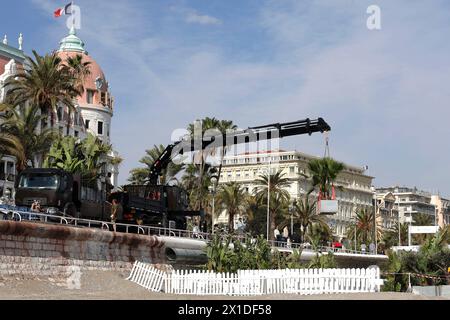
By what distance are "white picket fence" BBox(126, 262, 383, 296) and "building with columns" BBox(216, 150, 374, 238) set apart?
344ft

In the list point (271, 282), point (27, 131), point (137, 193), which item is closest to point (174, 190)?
point (137, 193)

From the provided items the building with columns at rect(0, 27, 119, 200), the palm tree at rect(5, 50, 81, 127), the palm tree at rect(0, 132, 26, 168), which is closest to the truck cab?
the palm tree at rect(0, 132, 26, 168)

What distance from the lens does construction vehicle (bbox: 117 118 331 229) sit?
41.2 metres

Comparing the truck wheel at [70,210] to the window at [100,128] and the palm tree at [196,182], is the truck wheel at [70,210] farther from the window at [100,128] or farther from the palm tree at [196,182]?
the window at [100,128]

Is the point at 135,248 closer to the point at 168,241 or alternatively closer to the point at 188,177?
the point at 168,241

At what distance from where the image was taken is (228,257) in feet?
128

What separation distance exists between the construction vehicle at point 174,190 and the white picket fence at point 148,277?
614 cm

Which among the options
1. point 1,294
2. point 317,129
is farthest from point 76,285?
point 317,129

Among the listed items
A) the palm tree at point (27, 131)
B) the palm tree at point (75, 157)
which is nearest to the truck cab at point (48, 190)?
the palm tree at point (75, 157)

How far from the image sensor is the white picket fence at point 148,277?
1316 inches

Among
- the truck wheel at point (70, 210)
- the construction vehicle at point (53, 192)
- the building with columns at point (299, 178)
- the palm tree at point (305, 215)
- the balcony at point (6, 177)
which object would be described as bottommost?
the truck wheel at point (70, 210)

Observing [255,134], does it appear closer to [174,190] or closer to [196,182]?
[174,190]

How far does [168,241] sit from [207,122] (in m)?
38.3

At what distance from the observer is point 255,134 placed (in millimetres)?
48781
